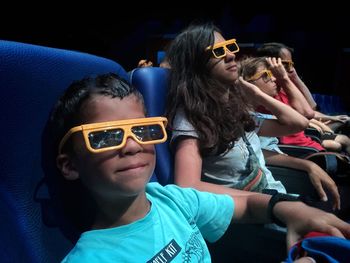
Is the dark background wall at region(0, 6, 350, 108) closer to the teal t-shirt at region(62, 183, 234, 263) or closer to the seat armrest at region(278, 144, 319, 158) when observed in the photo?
the seat armrest at region(278, 144, 319, 158)

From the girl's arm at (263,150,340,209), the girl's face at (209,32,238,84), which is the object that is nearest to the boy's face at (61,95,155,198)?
the girl's face at (209,32,238,84)

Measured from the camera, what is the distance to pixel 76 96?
2.83ft

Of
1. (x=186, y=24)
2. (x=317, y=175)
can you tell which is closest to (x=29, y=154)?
(x=317, y=175)

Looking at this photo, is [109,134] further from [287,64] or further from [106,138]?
[287,64]

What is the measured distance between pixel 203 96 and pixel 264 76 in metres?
0.76

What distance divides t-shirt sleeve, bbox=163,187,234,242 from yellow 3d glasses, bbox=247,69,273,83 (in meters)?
1.12

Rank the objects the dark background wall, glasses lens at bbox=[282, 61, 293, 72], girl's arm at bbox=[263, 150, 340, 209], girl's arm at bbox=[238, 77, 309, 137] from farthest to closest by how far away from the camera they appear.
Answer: the dark background wall → glasses lens at bbox=[282, 61, 293, 72] → girl's arm at bbox=[238, 77, 309, 137] → girl's arm at bbox=[263, 150, 340, 209]

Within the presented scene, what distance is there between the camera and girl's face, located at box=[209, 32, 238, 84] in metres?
1.50

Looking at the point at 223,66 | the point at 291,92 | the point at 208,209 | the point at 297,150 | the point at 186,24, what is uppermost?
the point at 186,24

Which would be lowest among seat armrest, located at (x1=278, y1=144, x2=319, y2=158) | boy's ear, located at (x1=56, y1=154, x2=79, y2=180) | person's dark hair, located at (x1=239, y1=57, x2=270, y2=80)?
seat armrest, located at (x1=278, y1=144, x2=319, y2=158)

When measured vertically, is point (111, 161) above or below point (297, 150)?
above

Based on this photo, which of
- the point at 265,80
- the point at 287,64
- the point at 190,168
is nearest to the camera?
the point at 190,168

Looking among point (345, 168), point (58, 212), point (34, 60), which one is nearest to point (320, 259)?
point (58, 212)

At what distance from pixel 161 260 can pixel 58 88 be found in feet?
1.45
